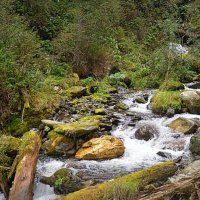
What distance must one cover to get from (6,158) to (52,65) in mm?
6664

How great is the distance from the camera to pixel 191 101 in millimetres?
8664

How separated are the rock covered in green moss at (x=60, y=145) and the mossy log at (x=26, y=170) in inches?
15.9

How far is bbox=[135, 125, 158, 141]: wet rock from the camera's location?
704 cm

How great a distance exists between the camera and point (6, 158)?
5605 mm

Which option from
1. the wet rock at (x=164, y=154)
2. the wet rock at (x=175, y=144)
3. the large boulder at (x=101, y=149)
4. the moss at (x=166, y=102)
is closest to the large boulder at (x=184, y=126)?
the wet rock at (x=175, y=144)

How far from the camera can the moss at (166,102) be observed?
8742 millimetres

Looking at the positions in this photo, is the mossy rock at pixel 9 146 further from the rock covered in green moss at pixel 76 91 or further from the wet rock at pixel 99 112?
the rock covered in green moss at pixel 76 91

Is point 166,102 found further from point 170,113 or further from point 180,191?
point 180,191

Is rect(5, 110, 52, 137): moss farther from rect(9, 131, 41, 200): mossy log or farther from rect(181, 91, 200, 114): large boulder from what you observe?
rect(181, 91, 200, 114): large boulder

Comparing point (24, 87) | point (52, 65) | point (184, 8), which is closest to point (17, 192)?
point (24, 87)

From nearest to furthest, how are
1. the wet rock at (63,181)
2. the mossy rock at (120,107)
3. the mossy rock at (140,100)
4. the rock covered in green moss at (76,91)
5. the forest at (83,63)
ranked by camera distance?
the wet rock at (63,181) < the forest at (83,63) < the mossy rock at (120,107) < the mossy rock at (140,100) < the rock covered in green moss at (76,91)

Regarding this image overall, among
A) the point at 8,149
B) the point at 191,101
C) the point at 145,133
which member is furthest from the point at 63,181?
the point at 191,101

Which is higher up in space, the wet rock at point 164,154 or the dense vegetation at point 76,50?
the dense vegetation at point 76,50

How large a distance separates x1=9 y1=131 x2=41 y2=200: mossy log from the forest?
0.06 meters
